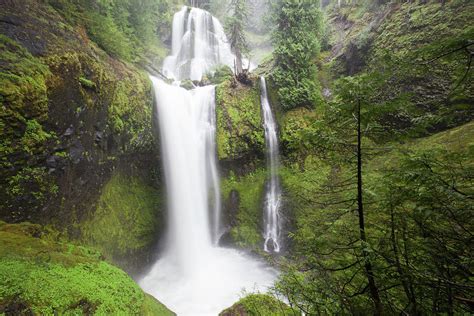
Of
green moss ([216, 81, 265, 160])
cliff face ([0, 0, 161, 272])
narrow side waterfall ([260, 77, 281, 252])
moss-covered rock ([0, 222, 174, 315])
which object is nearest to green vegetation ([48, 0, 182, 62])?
cliff face ([0, 0, 161, 272])

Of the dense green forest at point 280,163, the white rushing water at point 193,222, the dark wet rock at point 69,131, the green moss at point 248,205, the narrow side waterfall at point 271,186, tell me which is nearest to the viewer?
the dense green forest at point 280,163

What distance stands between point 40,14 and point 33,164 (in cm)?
480

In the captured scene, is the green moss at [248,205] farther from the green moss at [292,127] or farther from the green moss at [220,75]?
the green moss at [220,75]

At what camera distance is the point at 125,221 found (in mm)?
10055

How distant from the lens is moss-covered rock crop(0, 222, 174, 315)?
13.7 ft

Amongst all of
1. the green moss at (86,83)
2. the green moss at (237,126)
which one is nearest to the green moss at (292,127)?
the green moss at (237,126)

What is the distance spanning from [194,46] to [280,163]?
22.6m

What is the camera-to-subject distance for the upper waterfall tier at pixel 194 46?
2925cm

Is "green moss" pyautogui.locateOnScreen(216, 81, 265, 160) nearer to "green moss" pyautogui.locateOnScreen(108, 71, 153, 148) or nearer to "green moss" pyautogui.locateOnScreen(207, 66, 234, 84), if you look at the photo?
"green moss" pyautogui.locateOnScreen(108, 71, 153, 148)

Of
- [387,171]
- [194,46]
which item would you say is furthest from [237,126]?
[194,46]

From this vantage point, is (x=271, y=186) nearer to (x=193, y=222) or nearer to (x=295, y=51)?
(x=193, y=222)

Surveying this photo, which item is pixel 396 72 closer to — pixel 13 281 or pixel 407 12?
pixel 13 281

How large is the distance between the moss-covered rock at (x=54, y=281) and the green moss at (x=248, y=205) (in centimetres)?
720

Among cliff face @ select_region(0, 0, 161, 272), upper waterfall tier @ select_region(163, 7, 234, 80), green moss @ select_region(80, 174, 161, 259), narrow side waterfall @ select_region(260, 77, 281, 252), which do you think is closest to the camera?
cliff face @ select_region(0, 0, 161, 272)
